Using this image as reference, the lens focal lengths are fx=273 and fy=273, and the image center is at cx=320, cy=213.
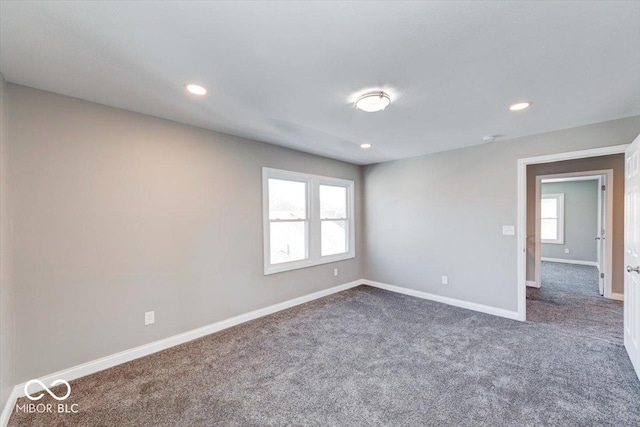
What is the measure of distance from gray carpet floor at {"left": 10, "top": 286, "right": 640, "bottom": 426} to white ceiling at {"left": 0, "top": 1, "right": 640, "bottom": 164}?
2428 mm

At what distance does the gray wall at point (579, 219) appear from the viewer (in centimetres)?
698

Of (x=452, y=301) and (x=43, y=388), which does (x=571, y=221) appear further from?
(x=43, y=388)

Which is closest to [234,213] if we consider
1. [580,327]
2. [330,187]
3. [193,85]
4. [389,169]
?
[193,85]

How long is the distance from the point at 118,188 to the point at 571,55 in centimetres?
373

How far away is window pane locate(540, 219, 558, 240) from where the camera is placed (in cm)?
760

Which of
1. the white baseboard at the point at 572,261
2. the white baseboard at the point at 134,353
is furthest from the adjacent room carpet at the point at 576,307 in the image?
the white baseboard at the point at 134,353

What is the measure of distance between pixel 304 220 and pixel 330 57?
2850 mm

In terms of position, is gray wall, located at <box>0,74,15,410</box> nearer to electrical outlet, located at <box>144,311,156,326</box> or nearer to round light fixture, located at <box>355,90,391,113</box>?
electrical outlet, located at <box>144,311,156,326</box>

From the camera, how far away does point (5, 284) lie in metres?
A: 1.94

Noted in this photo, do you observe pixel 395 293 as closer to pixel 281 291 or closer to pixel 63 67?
pixel 281 291

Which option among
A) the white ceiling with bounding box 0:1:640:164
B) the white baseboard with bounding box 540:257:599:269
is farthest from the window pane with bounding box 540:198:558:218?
the white ceiling with bounding box 0:1:640:164

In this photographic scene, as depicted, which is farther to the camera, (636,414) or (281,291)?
(281,291)

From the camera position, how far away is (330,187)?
4.96m

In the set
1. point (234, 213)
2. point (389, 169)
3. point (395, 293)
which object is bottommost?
point (395, 293)
